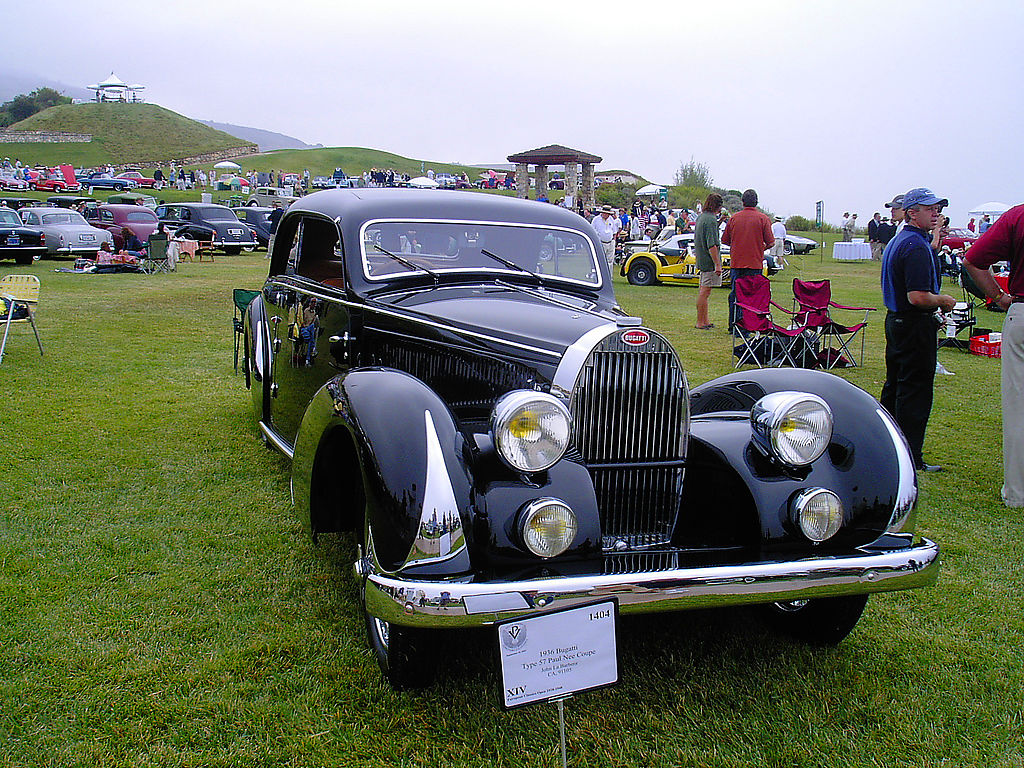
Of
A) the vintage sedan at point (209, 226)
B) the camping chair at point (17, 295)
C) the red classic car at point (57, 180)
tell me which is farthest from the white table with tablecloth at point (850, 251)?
the red classic car at point (57, 180)

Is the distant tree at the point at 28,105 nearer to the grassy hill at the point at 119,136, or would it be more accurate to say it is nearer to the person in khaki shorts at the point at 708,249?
the grassy hill at the point at 119,136

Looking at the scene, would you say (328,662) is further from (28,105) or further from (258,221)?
(28,105)

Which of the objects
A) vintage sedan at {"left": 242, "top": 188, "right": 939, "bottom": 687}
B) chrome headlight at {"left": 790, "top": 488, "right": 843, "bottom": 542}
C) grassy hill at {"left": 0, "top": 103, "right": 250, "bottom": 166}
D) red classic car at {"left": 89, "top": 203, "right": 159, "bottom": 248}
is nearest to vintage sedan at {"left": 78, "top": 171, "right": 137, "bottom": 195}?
grassy hill at {"left": 0, "top": 103, "right": 250, "bottom": 166}

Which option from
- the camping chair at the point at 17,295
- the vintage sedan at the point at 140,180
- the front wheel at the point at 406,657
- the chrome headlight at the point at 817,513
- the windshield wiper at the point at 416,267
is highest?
the vintage sedan at the point at 140,180

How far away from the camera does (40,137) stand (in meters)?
76.8

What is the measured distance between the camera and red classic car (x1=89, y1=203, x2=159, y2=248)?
2238cm

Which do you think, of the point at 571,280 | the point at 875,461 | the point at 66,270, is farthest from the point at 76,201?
the point at 875,461

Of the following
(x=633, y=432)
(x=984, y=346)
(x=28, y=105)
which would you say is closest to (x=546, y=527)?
(x=633, y=432)

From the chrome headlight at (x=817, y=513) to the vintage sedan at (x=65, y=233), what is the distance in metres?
21.4

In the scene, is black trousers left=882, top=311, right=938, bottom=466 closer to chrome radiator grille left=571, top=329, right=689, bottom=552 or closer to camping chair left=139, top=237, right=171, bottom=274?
chrome radiator grille left=571, top=329, right=689, bottom=552

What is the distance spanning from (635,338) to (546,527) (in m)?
0.82

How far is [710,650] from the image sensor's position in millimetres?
3264

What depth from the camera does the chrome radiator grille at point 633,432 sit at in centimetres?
297

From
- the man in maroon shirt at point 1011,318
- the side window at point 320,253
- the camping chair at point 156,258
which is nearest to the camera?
the side window at point 320,253
